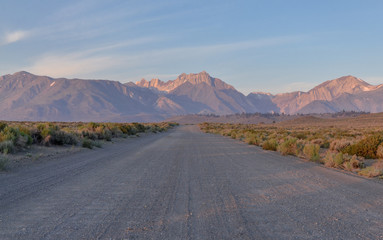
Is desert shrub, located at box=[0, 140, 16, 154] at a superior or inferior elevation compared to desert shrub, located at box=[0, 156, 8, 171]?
superior

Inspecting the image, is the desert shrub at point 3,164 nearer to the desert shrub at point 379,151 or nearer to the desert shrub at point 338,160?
the desert shrub at point 338,160

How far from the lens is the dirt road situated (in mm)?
5244

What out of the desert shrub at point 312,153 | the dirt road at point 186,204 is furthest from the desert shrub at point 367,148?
the dirt road at point 186,204

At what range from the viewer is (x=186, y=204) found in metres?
6.87

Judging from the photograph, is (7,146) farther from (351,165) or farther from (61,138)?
(351,165)

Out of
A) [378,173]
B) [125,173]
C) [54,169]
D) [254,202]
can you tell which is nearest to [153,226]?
[254,202]

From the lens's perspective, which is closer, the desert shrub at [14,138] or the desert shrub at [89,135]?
the desert shrub at [14,138]

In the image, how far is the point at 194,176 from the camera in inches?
408

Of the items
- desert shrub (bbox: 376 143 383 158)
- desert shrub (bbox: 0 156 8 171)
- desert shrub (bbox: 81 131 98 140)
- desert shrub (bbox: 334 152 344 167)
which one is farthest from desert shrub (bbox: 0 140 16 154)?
desert shrub (bbox: 376 143 383 158)

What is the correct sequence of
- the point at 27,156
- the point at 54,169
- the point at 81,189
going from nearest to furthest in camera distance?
the point at 81,189 < the point at 54,169 < the point at 27,156

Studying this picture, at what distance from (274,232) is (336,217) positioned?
5.35ft

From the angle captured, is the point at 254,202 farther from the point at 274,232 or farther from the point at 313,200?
the point at 274,232

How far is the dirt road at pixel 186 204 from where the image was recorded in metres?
5.24

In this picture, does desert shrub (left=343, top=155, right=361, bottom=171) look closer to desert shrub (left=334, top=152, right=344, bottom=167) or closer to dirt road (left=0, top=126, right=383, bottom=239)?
desert shrub (left=334, top=152, right=344, bottom=167)
